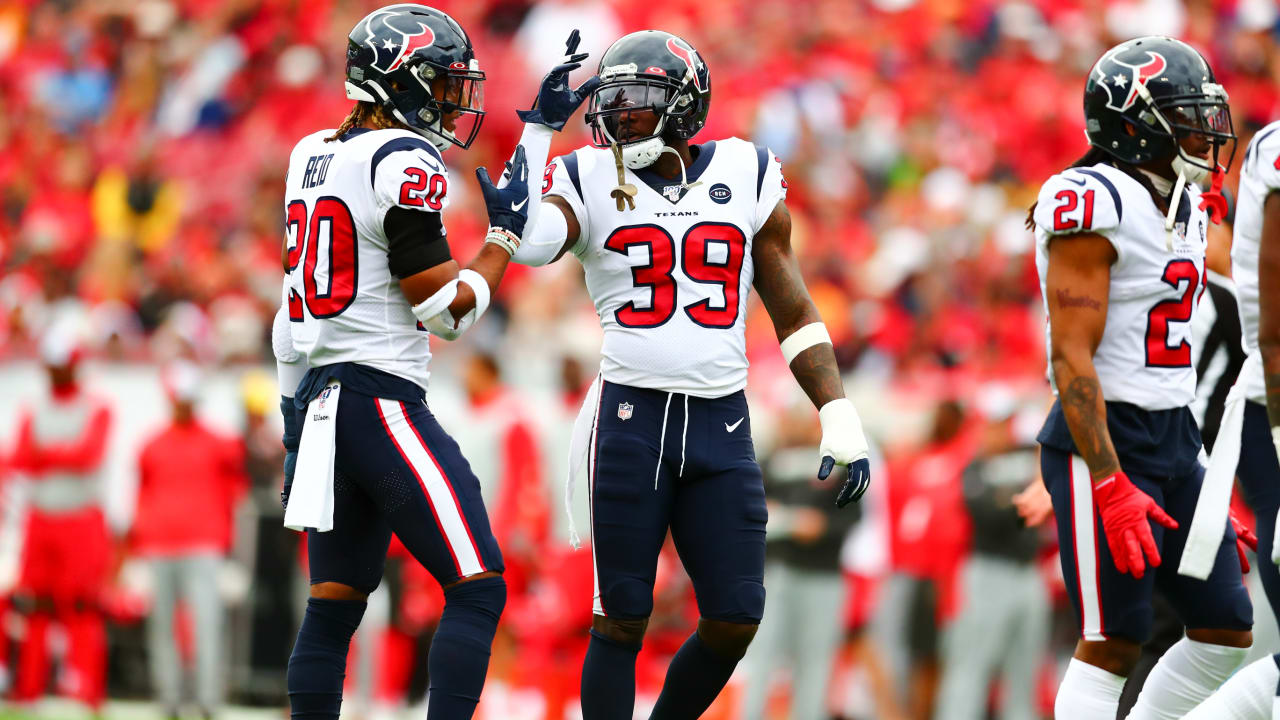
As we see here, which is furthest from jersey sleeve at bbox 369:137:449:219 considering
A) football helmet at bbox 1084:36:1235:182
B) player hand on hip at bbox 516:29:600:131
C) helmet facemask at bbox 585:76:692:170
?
football helmet at bbox 1084:36:1235:182

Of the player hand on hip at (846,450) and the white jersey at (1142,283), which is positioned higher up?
the white jersey at (1142,283)

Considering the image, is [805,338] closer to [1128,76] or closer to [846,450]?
[846,450]

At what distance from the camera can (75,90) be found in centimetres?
1648

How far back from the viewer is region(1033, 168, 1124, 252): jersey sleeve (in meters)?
4.86

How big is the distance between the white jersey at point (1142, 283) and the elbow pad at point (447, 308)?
165cm

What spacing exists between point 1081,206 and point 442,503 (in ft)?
6.66

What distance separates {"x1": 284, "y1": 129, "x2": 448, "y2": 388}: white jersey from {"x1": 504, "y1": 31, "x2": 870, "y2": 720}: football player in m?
0.45

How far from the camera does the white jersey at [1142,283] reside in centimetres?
491

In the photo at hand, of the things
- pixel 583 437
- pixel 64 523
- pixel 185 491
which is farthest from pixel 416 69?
pixel 64 523

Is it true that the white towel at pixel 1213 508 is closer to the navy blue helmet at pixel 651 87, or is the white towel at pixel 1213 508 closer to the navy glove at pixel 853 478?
the navy glove at pixel 853 478

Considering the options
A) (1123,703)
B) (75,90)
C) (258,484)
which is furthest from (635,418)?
(75,90)

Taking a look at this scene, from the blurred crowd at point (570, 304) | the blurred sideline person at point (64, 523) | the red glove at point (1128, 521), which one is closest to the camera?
the red glove at point (1128, 521)

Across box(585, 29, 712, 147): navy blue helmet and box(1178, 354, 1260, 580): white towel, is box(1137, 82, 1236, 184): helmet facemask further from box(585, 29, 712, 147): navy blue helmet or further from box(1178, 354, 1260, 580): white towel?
box(585, 29, 712, 147): navy blue helmet

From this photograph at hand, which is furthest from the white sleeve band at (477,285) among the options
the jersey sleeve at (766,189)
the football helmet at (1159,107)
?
the football helmet at (1159,107)
